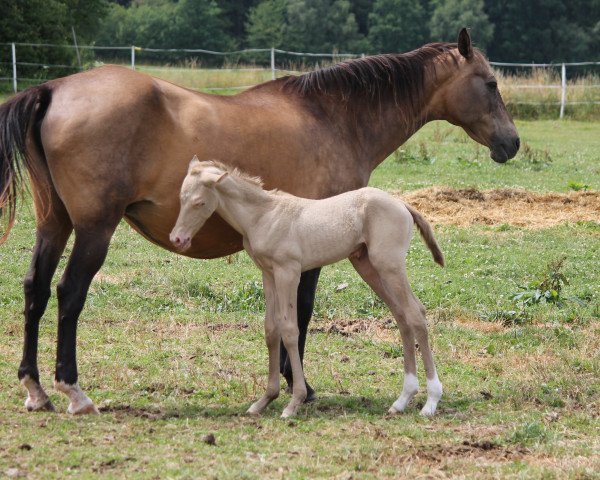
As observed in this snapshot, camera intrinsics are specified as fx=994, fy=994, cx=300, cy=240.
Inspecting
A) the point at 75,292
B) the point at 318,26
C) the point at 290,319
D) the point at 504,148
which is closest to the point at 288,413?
the point at 290,319

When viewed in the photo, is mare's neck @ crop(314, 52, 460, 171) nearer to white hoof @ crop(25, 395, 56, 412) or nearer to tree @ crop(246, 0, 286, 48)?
white hoof @ crop(25, 395, 56, 412)

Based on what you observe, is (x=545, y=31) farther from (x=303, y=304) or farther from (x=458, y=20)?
(x=303, y=304)

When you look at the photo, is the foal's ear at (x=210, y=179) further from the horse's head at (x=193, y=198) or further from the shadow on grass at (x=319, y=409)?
the shadow on grass at (x=319, y=409)

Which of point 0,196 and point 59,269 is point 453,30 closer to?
point 59,269

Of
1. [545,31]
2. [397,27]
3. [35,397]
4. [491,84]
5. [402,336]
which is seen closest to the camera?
[35,397]

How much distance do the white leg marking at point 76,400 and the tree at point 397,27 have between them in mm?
52661

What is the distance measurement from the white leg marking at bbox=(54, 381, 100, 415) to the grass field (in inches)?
4.2

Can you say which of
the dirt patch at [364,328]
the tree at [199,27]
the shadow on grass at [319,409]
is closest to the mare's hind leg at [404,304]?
the shadow on grass at [319,409]

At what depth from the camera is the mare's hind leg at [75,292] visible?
18.9 ft

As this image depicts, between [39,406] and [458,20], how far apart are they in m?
52.2

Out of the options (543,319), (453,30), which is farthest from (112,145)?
(453,30)

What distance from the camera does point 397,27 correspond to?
57000 mm

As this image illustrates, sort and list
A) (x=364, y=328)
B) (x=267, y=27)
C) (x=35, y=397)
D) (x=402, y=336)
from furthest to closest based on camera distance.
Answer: (x=267, y=27), (x=364, y=328), (x=402, y=336), (x=35, y=397)

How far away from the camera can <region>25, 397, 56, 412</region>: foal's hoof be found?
595 cm
